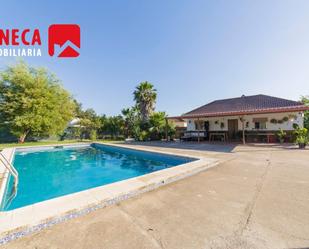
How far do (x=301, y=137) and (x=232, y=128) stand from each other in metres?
5.46

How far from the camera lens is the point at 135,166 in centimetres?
909

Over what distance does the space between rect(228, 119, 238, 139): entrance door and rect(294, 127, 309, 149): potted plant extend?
14.9 feet

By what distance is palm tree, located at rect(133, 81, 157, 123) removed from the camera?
22422 millimetres

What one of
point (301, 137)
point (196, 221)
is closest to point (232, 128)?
point (301, 137)

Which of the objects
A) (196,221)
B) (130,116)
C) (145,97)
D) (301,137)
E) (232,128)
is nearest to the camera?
(196,221)

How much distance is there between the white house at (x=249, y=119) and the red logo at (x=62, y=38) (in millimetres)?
11165

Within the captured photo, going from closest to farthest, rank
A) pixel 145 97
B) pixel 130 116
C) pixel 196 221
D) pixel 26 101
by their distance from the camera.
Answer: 1. pixel 196 221
2. pixel 26 101
3. pixel 145 97
4. pixel 130 116

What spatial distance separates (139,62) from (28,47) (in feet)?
31.5

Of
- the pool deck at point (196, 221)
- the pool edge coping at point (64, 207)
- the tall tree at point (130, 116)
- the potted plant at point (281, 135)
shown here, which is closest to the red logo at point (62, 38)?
the pool edge coping at point (64, 207)

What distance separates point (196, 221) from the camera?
249 cm

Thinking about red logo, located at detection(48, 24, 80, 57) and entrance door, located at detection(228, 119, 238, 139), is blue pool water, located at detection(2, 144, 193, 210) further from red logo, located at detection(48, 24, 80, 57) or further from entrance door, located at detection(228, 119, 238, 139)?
entrance door, located at detection(228, 119, 238, 139)

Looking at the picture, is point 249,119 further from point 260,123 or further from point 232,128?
point 232,128

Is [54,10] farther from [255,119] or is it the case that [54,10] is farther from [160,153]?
[255,119]

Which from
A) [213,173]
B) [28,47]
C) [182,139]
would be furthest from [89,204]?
[182,139]
